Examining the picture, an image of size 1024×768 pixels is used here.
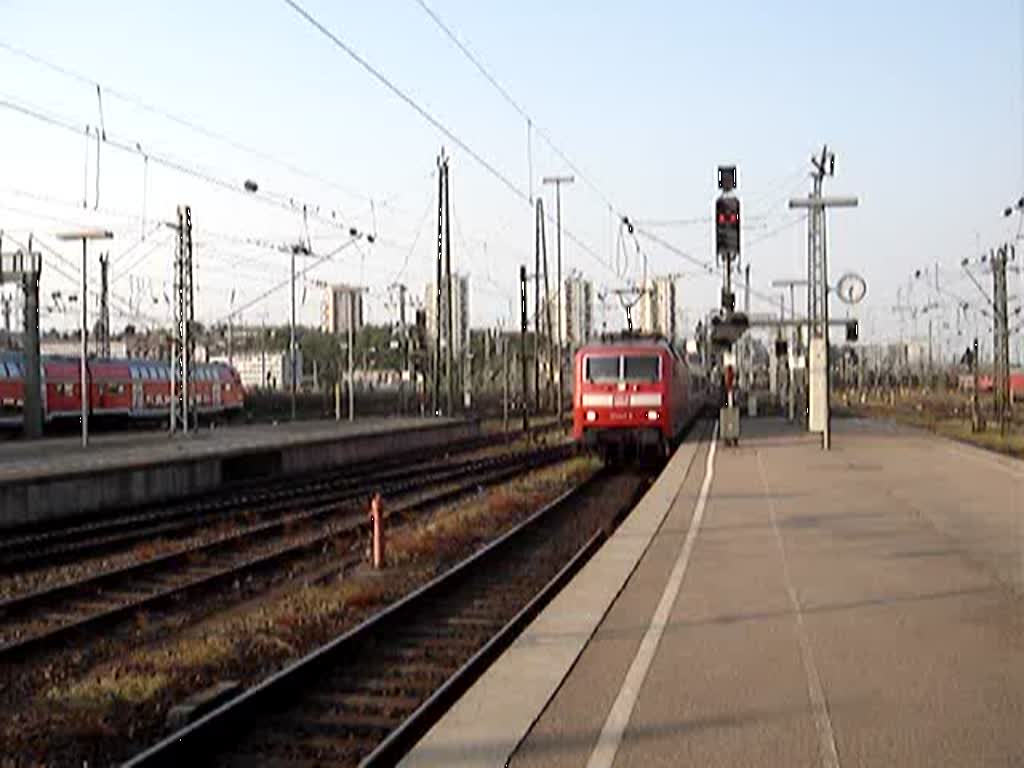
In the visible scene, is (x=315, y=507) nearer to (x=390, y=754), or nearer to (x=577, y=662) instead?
(x=577, y=662)

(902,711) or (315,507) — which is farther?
(315,507)

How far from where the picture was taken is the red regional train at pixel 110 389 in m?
44.9

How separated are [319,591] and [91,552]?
530cm

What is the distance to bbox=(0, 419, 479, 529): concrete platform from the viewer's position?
22.0 metres

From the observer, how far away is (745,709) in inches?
294

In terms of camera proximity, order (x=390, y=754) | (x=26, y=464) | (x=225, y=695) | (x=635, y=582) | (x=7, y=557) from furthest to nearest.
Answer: (x=26, y=464) < (x=7, y=557) < (x=635, y=582) < (x=225, y=695) < (x=390, y=754)

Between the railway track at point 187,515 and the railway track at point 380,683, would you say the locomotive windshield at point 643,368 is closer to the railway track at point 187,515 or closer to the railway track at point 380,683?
the railway track at point 187,515

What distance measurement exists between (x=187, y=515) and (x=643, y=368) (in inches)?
489

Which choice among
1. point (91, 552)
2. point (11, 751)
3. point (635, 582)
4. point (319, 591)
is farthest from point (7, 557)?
point (11, 751)

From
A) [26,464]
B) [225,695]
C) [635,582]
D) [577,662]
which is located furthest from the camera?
[26,464]

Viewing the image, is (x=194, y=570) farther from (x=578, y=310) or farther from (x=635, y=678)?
(x=578, y=310)

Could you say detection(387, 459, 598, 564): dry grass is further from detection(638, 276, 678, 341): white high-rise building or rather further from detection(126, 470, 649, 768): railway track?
detection(638, 276, 678, 341): white high-rise building

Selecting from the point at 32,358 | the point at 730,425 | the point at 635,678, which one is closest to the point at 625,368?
the point at 730,425

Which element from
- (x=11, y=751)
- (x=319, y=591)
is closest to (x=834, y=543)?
(x=319, y=591)
